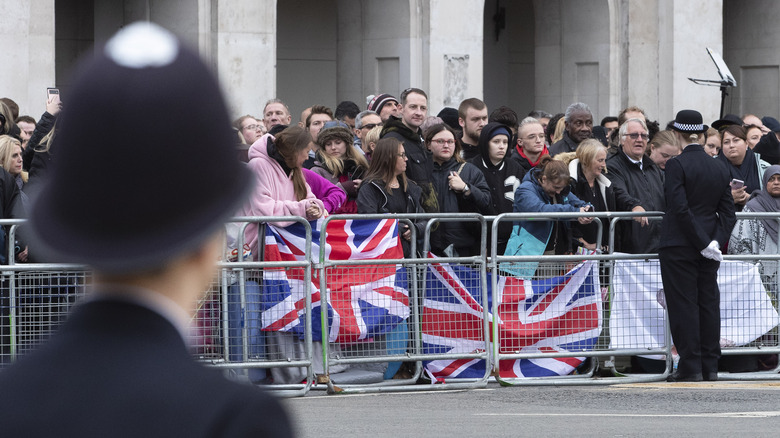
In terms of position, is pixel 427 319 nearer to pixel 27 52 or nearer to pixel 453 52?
pixel 27 52

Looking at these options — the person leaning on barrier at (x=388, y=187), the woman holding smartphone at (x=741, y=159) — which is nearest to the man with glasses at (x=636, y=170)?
the woman holding smartphone at (x=741, y=159)

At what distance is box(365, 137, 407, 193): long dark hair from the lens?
1110cm

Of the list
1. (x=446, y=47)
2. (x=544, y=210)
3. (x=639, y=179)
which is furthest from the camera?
(x=446, y=47)

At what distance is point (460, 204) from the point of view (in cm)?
1168

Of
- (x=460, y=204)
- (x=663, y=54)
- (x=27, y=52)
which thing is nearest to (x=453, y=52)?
(x=663, y=54)

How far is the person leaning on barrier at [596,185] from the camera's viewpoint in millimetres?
11859

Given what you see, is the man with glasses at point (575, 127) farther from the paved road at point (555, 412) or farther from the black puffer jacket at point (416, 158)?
the paved road at point (555, 412)

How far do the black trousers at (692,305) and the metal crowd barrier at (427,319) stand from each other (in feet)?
1.07

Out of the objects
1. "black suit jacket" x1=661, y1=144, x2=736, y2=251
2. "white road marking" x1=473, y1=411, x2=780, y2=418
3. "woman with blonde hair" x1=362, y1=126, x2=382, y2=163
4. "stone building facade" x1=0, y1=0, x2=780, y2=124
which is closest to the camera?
"white road marking" x1=473, y1=411, x2=780, y2=418

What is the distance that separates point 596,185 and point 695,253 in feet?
4.58

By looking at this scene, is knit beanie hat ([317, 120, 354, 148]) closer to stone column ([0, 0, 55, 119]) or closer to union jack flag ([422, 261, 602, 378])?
union jack flag ([422, 261, 602, 378])

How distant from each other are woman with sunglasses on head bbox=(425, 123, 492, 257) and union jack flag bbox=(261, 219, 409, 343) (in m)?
0.59

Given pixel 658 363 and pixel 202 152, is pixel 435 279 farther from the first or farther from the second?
pixel 202 152

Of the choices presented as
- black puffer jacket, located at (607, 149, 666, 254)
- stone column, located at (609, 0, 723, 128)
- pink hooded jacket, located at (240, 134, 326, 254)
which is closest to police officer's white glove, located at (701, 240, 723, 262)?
black puffer jacket, located at (607, 149, 666, 254)
